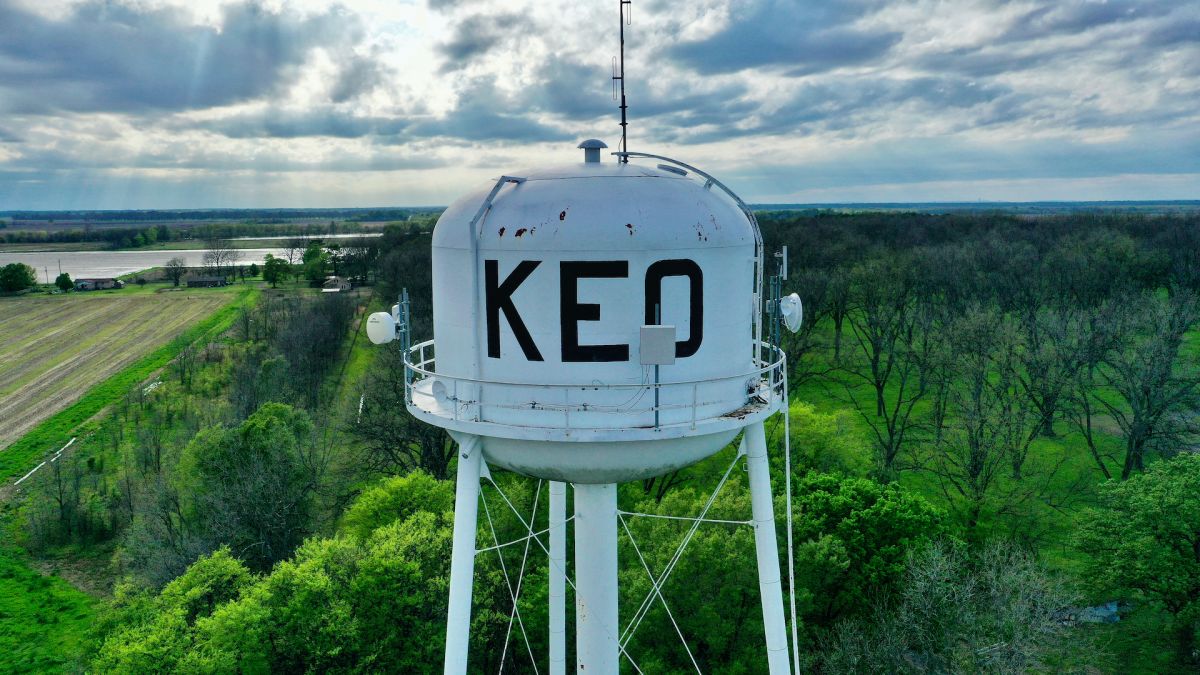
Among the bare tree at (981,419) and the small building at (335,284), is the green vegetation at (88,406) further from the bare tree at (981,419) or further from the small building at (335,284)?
the bare tree at (981,419)

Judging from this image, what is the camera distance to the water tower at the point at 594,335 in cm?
927

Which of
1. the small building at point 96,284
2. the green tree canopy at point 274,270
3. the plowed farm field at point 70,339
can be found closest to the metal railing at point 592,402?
the plowed farm field at point 70,339

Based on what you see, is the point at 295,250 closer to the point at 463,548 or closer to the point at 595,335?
the point at 463,548

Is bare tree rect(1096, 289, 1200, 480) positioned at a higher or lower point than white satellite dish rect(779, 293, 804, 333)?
lower

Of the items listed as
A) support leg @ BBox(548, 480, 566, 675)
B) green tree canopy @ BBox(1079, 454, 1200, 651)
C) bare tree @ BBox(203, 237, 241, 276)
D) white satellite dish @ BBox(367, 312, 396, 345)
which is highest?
bare tree @ BBox(203, 237, 241, 276)

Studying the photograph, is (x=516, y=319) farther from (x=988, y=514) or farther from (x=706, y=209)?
(x=988, y=514)

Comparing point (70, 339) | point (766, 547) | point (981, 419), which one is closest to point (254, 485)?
point (766, 547)

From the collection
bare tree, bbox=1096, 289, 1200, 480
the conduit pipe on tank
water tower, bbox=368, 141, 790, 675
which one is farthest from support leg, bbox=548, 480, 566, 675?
bare tree, bbox=1096, 289, 1200, 480

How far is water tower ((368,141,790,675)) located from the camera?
927 cm

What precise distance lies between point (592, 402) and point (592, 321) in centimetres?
95

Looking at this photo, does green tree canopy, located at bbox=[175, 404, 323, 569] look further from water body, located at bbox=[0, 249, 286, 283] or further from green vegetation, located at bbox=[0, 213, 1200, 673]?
water body, located at bbox=[0, 249, 286, 283]

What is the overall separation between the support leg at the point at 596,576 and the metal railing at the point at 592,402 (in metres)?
2.39

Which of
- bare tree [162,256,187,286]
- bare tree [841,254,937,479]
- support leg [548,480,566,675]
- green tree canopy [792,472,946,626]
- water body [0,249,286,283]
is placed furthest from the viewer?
water body [0,249,286,283]

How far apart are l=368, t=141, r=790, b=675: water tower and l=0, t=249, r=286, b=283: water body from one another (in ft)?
342
